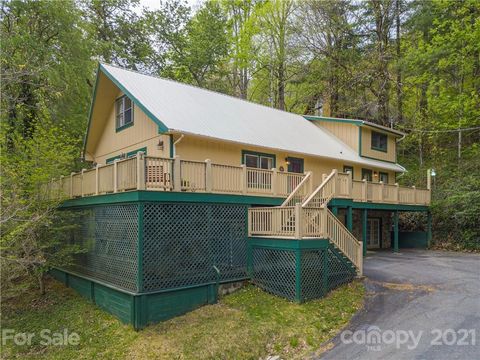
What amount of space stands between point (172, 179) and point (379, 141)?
15195 millimetres

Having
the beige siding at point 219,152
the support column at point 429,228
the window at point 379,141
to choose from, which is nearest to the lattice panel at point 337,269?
the beige siding at point 219,152

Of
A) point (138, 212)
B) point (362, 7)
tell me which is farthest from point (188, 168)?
point (362, 7)

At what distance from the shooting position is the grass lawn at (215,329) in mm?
7453

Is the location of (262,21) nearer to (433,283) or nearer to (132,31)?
(132,31)

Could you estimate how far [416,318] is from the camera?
795cm

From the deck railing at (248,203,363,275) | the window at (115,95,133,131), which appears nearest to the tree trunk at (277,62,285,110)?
the window at (115,95,133,131)

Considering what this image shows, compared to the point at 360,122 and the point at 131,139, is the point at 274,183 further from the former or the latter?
the point at 360,122

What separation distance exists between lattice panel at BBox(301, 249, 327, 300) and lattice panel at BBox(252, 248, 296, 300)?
0.30 m

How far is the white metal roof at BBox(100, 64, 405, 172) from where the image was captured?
11961mm

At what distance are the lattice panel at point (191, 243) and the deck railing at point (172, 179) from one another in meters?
0.57

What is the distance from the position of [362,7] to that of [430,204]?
17364mm

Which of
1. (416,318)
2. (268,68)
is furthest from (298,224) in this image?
(268,68)

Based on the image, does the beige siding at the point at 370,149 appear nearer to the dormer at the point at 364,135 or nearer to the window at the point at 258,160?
the dormer at the point at 364,135

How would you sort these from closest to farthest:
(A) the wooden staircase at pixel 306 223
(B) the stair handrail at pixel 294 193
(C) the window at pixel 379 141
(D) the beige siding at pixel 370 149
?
1. (A) the wooden staircase at pixel 306 223
2. (B) the stair handrail at pixel 294 193
3. (D) the beige siding at pixel 370 149
4. (C) the window at pixel 379 141
